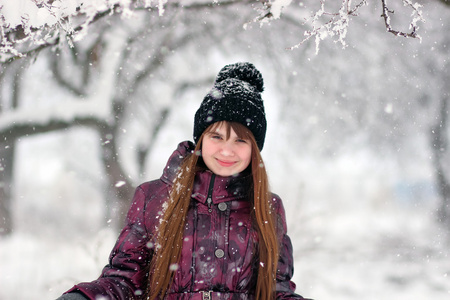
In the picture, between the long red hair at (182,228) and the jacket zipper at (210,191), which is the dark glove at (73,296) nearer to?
the long red hair at (182,228)

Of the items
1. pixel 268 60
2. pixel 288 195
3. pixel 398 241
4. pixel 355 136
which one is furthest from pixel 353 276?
pixel 268 60

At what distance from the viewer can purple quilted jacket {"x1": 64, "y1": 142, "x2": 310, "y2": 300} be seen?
184 centimetres

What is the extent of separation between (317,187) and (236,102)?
590cm

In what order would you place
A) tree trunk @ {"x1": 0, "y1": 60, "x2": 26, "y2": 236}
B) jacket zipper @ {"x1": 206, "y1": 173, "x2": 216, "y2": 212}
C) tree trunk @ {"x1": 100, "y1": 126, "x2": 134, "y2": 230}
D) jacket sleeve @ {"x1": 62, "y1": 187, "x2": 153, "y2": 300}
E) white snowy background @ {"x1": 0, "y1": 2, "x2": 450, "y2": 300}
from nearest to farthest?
jacket sleeve @ {"x1": 62, "y1": 187, "x2": 153, "y2": 300}
jacket zipper @ {"x1": 206, "y1": 173, "x2": 216, "y2": 212}
tree trunk @ {"x1": 100, "y1": 126, "x2": 134, "y2": 230}
tree trunk @ {"x1": 0, "y1": 60, "x2": 26, "y2": 236}
white snowy background @ {"x1": 0, "y1": 2, "x2": 450, "y2": 300}

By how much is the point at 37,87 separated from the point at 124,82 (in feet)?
3.79

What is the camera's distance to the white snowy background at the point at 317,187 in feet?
17.7

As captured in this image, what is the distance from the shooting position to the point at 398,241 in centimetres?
688

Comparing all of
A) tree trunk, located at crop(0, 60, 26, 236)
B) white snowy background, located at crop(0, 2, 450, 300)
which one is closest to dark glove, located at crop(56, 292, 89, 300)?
white snowy background, located at crop(0, 2, 450, 300)

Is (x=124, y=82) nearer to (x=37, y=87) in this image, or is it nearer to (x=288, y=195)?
(x=37, y=87)

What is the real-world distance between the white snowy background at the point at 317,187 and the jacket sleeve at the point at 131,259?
247 cm

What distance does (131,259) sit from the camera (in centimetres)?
191

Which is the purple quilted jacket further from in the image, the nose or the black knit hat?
the black knit hat

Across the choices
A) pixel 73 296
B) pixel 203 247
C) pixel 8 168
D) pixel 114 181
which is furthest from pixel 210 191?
pixel 8 168

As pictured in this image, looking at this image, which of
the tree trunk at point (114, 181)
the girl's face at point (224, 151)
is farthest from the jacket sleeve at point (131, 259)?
the tree trunk at point (114, 181)
